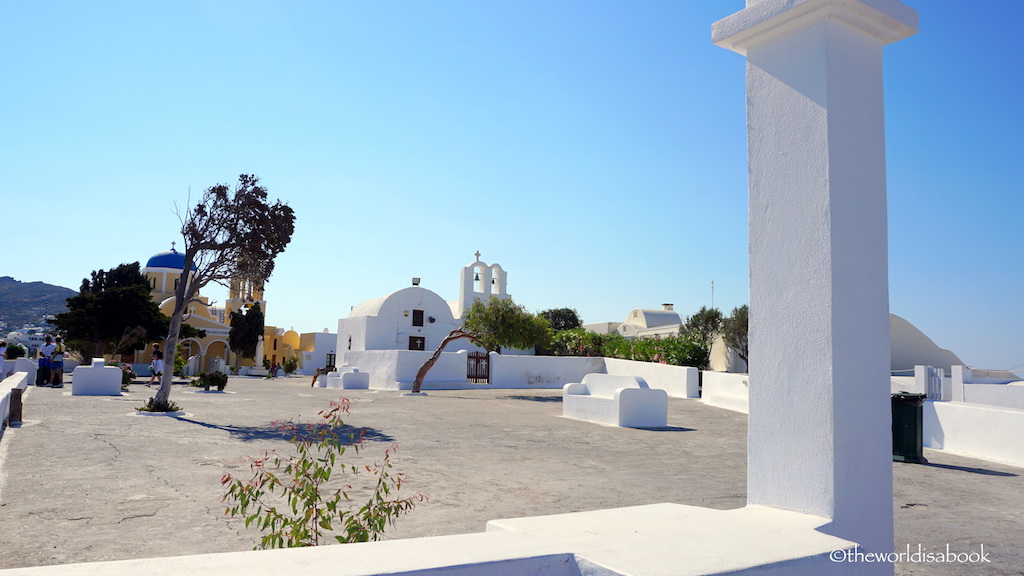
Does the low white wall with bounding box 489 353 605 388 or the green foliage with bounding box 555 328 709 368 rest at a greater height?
the green foliage with bounding box 555 328 709 368

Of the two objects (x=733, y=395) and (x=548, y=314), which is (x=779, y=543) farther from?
(x=548, y=314)

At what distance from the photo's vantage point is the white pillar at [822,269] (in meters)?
2.88

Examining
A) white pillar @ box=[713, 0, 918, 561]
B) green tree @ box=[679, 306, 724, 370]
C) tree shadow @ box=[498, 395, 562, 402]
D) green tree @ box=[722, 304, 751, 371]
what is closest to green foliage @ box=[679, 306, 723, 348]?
green tree @ box=[679, 306, 724, 370]

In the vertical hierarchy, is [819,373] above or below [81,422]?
above

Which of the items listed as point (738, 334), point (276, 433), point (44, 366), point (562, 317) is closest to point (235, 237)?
point (276, 433)

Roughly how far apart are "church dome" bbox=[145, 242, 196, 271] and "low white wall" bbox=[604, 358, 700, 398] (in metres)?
37.9

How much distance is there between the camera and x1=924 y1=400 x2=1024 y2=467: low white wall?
31.8ft

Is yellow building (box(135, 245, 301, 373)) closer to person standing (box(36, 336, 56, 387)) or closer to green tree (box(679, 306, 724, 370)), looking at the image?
person standing (box(36, 336, 56, 387))

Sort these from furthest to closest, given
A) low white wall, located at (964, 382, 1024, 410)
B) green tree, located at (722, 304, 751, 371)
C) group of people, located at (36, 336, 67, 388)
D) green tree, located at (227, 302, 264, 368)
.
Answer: green tree, located at (227, 302, 264, 368), green tree, located at (722, 304, 751, 371), group of people, located at (36, 336, 67, 388), low white wall, located at (964, 382, 1024, 410)

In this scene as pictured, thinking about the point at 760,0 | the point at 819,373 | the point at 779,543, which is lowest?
the point at 779,543

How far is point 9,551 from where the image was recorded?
14.5 ft

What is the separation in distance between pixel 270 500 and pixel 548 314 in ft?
196

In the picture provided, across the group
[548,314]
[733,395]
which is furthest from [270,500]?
[548,314]

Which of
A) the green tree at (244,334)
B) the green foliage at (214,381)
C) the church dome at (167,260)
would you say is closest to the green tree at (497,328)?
the green foliage at (214,381)
